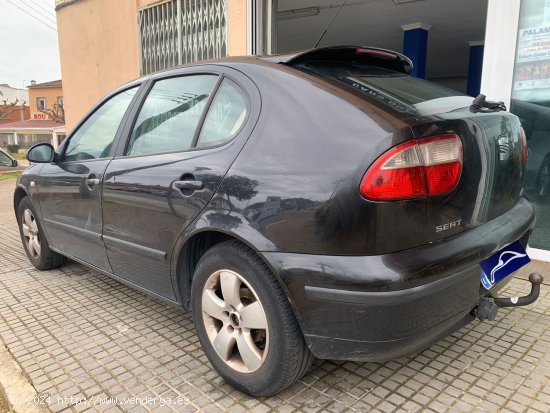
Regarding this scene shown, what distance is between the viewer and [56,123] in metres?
45.2

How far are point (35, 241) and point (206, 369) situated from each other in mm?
2600

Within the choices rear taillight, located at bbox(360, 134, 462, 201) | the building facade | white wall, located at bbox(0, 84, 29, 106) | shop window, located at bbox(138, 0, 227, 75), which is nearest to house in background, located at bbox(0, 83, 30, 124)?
white wall, located at bbox(0, 84, 29, 106)

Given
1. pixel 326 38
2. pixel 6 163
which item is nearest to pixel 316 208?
pixel 326 38

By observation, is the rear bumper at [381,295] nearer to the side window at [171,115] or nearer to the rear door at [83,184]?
the side window at [171,115]

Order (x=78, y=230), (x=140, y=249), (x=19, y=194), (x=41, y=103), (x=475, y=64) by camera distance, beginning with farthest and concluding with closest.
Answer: (x=41, y=103), (x=475, y=64), (x=19, y=194), (x=78, y=230), (x=140, y=249)

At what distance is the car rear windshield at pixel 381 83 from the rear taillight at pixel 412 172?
21 cm

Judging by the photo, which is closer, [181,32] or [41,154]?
[41,154]

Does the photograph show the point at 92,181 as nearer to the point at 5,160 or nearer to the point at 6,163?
the point at 6,163

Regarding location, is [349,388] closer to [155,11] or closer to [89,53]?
[155,11]

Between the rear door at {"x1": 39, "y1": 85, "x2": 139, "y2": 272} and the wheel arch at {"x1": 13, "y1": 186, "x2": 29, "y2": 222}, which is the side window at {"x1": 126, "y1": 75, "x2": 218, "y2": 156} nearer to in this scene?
the rear door at {"x1": 39, "y1": 85, "x2": 139, "y2": 272}

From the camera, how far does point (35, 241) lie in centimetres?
411

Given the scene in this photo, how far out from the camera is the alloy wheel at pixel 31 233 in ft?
13.3

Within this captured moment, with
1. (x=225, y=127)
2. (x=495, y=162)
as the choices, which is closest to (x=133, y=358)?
(x=225, y=127)

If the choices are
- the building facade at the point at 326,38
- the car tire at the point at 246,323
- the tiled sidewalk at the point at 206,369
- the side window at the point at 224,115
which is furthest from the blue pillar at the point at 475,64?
the car tire at the point at 246,323
